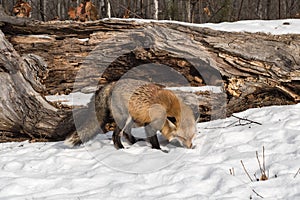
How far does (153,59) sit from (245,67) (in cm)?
161

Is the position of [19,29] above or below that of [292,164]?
above

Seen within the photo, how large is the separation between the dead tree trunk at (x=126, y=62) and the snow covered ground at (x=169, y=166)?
1.53 feet

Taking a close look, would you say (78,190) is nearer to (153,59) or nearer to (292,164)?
(292,164)

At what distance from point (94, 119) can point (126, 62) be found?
1630 millimetres

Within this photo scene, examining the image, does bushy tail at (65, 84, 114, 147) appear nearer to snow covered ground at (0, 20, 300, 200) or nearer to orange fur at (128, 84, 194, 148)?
snow covered ground at (0, 20, 300, 200)

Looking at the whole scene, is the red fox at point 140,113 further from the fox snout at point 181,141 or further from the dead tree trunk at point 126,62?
the dead tree trunk at point 126,62

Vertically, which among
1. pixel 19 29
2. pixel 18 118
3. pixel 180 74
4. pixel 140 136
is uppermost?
pixel 19 29

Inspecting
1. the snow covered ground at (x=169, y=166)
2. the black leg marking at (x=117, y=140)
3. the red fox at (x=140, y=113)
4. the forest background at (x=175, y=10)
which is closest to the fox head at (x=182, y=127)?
the red fox at (x=140, y=113)

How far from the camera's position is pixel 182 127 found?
198 inches

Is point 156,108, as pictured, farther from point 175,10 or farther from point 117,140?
point 175,10

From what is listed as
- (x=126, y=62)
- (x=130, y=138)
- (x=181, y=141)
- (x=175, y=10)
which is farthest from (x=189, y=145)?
(x=175, y=10)

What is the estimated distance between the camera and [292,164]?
3740 mm

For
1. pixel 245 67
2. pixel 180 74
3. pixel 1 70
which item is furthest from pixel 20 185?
pixel 245 67

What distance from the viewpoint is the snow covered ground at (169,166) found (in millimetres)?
3377
